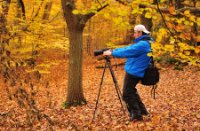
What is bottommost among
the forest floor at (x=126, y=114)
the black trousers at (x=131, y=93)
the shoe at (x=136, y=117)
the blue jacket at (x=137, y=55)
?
the forest floor at (x=126, y=114)

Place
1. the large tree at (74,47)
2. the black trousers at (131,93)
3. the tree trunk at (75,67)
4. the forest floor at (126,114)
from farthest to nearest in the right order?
1. the tree trunk at (75,67)
2. the large tree at (74,47)
3. the black trousers at (131,93)
4. the forest floor at (126,114)

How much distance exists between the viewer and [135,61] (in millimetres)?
6844

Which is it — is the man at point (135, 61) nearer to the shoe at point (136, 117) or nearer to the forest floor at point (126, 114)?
the shoe at point (136, 117)

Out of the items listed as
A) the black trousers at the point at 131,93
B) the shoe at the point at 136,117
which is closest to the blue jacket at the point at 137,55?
the black trousers at the point at 131,93

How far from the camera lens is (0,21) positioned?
5.16 meters

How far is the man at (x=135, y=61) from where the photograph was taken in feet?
21.6

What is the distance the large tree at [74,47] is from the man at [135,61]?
2476 mm

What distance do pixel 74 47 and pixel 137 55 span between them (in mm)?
3016

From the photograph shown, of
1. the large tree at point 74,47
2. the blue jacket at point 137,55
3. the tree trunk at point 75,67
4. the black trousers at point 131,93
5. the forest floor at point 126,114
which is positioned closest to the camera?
the blue jacket at point 137,55

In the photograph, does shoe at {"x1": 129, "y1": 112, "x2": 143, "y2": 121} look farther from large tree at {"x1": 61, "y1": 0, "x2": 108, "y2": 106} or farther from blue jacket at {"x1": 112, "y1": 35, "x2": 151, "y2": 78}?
large tree at {"x1": 61, "y1": 0, "x2": 108, "y2": 106}

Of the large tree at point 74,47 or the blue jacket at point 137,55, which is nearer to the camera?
the blue jacket at point 137,55

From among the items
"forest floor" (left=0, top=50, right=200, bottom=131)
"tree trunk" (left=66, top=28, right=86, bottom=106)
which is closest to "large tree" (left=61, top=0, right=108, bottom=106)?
"tree trunk" (left=66, top=28, right=86, bottom=106)

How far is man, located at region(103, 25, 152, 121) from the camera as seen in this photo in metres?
6.58

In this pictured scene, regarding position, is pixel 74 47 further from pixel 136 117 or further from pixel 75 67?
pixel 136 117
